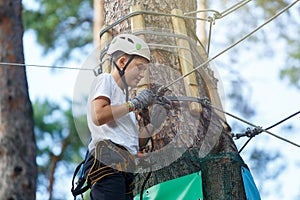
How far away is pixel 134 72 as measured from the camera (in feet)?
8.64

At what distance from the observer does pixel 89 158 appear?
2611mm

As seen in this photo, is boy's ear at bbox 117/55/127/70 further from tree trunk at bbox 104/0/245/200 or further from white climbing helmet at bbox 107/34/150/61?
tree trunk at bbox 104/0/245/200

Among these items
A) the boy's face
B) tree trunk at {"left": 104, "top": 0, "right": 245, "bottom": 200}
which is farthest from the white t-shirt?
tree trunk at {"left": 104, "top": 0, "right": 245, "bottom": 200}

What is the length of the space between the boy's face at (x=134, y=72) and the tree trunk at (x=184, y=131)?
25 centimetres

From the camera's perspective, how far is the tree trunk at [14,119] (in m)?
3.94

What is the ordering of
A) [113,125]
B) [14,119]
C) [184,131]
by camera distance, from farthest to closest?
[14,119] < [184,131] < [113,125]

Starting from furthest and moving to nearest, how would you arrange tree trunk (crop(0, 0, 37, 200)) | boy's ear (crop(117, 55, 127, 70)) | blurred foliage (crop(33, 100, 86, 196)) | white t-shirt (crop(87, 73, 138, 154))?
1. blurred foliage (crop(33, 100, 86, 196))
2. tree trunk (crop(0, 0, 37, 200))
3. boy's ear (crop(117, 55, 127, 70))
4. white t-shirt (crop(87, 73, 138, 154))

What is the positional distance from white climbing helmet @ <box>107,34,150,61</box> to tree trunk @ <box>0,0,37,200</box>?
5.15ft

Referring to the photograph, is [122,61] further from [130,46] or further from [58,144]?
[58,144]

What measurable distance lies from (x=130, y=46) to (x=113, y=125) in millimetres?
362

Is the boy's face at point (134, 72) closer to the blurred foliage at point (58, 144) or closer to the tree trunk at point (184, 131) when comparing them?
the tree trunk at point (184, 131)

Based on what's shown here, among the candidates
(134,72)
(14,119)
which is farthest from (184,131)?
(14,119)

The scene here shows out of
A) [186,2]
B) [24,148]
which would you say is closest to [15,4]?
[24,148]

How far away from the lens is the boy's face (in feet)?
8.61
